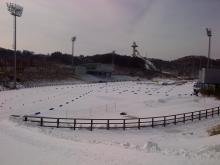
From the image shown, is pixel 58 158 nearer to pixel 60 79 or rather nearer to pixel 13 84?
pixel 13 84

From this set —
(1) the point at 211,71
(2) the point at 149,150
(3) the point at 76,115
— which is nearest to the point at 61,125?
(3) the point at 76,115

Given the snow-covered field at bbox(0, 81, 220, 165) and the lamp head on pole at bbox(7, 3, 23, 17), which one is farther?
the lamp head on pole at bbox(7, 3, 23, 17)

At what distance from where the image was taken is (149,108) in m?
37.3

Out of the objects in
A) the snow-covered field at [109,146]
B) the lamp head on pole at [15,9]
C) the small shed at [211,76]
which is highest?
the lamp head on pole at [15,9]

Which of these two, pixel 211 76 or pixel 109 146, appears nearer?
pixel 109 146

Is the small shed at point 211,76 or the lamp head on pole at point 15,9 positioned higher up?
the lamp head on pole at point 15,9

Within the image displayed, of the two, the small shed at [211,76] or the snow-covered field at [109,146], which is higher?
the small shed at [211,76]

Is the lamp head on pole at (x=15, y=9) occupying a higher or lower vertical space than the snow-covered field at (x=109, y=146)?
higher

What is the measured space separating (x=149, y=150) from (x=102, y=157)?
9.25ft

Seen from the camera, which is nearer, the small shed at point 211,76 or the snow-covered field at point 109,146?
the snow-covered field at point 109,146

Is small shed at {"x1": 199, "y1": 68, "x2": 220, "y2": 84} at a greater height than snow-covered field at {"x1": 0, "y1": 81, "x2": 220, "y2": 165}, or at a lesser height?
greater

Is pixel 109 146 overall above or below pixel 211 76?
below

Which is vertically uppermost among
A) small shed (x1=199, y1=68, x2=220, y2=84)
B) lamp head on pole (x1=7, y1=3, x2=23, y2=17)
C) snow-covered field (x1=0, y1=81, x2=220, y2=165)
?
lamp head on pole (x1=7, y1=3, x2=23, y2=17)

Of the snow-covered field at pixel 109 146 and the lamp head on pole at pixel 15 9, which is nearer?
the snow-covered field at pixel 109 146
